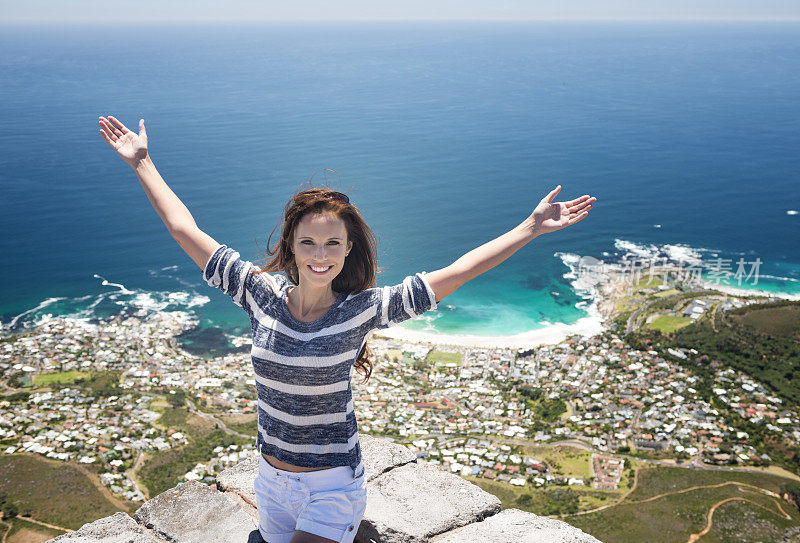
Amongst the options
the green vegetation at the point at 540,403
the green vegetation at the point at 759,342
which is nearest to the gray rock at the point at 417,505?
the green vegetation at the point at 540,403

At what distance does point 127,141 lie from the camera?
3.89m

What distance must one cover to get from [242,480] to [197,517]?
0.48 metres

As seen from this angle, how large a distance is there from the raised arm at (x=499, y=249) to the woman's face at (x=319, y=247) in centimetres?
50

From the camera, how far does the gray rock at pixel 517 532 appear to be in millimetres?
3867

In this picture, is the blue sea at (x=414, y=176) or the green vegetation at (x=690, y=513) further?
the blue sea at (x=414, y=176)

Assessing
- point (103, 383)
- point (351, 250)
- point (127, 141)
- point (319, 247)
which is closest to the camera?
point (319, 247)

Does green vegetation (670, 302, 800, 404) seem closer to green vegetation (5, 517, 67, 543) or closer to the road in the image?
the road

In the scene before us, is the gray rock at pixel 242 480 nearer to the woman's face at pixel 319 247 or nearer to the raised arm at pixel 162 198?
the raised arm at pixel 162 198

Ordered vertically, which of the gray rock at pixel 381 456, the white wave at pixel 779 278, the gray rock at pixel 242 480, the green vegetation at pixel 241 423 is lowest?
the green vegetation at pixel 241 423

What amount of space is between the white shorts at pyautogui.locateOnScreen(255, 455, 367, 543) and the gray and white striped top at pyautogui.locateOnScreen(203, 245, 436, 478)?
0.23 feet

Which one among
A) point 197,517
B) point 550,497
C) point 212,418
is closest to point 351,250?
point 197,517

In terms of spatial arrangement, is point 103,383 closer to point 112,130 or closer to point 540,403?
point 540,403

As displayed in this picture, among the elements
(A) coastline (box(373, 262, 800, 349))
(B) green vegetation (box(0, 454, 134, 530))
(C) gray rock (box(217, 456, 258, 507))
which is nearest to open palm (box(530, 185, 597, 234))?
A: (C) gray rock (box(217, 456, 258, 507))

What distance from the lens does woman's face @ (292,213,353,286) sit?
10.3ft
